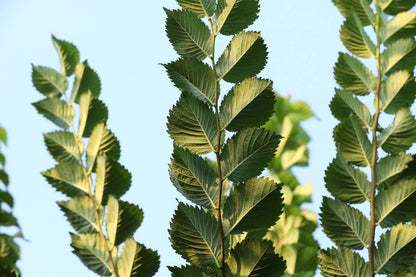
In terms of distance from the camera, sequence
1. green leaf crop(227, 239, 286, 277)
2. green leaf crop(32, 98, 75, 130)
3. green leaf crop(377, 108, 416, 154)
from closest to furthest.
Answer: green leaf crop(227, 239, 286, 277) < green leaf crop(377, 108, 416, 154) < green leaf crop(32, 98, 75, 130)

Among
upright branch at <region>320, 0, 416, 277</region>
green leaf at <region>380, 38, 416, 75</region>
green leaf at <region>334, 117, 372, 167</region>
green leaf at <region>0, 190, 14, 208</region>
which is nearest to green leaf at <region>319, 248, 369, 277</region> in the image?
upright branch at <region>320, 0, 416, 277</region>

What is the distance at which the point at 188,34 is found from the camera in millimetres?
582

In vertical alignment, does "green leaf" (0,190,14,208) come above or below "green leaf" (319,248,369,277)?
below

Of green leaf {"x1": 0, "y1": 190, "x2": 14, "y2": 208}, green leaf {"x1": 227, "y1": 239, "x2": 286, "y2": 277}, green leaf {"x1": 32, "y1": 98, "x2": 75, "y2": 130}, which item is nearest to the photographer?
green leaf {"x1": 227, "y1": 239, "x2": 286, "y2": 277}

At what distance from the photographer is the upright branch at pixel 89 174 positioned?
1.95ft

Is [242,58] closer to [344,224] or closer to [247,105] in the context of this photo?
[247,105]

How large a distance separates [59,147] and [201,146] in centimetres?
22

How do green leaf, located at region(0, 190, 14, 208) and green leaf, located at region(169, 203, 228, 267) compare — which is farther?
green leaf, located at region(0, 190, 14, 208)

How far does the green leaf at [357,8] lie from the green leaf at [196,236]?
0.31m

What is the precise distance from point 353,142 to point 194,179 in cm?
19

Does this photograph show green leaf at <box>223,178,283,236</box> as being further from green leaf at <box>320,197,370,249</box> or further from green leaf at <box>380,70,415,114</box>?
green leaf at <box>380,70,415,114</box>

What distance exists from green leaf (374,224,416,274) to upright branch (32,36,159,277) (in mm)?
234

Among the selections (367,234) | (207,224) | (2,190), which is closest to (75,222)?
(207,224)

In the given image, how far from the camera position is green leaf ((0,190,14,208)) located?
1201 millimetres
